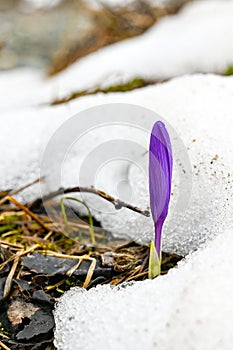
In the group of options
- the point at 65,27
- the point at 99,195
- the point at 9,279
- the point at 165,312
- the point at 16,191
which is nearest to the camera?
the point at 165,312

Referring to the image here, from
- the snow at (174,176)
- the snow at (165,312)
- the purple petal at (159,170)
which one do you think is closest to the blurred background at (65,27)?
the snow at (174,176)

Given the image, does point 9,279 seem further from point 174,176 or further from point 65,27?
point 65,27

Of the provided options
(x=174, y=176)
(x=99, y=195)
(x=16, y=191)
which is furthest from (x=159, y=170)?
(x=16, y=191)

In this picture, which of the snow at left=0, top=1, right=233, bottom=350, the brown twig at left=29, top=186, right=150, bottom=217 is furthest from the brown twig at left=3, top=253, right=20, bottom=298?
the brown twig at left=29, top=186, right=150, bottom=217

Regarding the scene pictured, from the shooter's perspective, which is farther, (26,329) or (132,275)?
(132,275)

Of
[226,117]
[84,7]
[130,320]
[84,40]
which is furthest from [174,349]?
[84,7]

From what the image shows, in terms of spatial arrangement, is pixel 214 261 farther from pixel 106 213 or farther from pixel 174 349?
pixel 106 213
